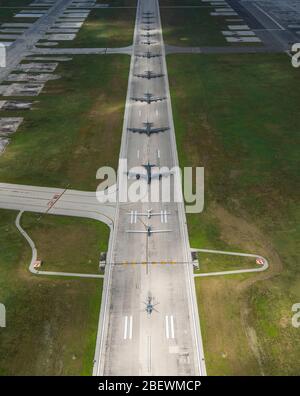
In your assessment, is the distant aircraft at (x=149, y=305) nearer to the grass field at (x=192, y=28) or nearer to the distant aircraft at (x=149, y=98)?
the distant aircraft at (x=149, y=98)

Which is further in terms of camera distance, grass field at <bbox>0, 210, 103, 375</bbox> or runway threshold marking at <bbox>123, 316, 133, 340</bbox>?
runway threshold marking at <bbox>123, 316, 133, 340</bbox>

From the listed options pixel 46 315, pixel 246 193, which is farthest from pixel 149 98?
pixel 46 315

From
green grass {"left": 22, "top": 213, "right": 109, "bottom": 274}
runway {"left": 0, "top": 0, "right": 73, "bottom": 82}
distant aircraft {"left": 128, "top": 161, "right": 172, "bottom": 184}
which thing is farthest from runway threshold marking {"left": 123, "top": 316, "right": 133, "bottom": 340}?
runway {"left": 0, "top": 0, "right": 73, "bottom": 82}

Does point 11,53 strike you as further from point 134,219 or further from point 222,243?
point 222,243

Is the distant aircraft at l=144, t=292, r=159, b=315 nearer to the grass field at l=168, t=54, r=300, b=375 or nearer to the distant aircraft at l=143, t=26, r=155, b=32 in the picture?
the grass field at l=168, t=54, r=300, b=375

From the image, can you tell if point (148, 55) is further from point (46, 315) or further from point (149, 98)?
point (46, 315)

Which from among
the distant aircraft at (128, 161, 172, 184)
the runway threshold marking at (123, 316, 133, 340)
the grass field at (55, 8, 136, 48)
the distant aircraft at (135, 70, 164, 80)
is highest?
the grass field at (55, 8, 136, 48)
